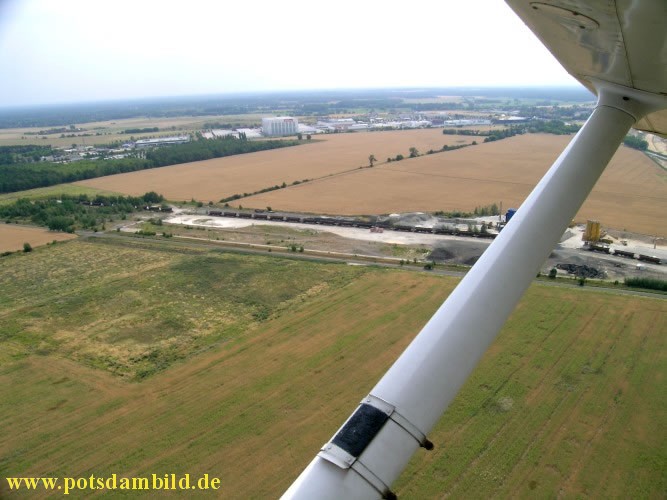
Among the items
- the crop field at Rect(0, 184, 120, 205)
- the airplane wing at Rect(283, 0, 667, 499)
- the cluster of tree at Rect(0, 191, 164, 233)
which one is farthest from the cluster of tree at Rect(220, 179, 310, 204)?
the airplane wing at Rect(283, 0, 667, 499)

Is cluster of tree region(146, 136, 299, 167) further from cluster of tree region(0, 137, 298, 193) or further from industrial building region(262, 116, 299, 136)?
industrial building region(262, 116, 299, 136)

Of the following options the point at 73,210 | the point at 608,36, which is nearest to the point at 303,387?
the point at 608,36

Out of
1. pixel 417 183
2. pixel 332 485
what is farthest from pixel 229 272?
pixel 417 183

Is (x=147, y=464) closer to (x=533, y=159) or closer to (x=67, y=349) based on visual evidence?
(x=67, y=349)

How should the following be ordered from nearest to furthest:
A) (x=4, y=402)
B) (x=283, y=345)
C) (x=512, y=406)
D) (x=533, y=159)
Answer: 1. (x=512, y=406)
2. (x=4, y=402)
3. (x=283, y=345)
4. (x=533, y=159)

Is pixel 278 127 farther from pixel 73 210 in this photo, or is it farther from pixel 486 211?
pixel 486 211

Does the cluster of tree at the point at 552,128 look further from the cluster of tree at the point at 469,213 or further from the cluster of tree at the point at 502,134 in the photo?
the cluster of tree at the point at 469,213
